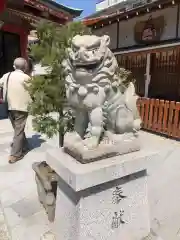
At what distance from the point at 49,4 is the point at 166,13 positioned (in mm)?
3737

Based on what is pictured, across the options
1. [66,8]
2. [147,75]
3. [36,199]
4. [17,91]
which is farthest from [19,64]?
[147,75]

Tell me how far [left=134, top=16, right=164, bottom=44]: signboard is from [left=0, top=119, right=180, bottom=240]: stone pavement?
4.83 metres

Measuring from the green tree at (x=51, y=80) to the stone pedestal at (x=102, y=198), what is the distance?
→ 0.69 m

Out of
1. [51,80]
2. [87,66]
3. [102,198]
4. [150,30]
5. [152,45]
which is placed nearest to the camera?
[87,66]

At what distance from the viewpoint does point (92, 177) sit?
6.28 ft

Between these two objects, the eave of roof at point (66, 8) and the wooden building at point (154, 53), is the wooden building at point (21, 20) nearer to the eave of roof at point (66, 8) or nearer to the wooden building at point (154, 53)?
the eave of roof at point (66, 8)

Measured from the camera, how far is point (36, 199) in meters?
3.06

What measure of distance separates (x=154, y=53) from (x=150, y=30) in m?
0.78

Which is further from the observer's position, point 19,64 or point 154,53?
A: point 154,53

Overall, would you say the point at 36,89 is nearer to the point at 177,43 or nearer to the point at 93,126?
the point at 93,126

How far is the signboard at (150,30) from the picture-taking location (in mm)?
8039

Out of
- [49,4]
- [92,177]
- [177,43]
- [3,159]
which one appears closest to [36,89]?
[92,177]

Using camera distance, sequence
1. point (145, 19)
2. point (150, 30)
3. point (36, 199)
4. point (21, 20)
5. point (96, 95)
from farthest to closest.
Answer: point (145, 19)
point (150, 30)
point (21, 20)
point (36, 199)
point (96, 95)

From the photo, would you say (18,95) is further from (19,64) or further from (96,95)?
(96,95)
